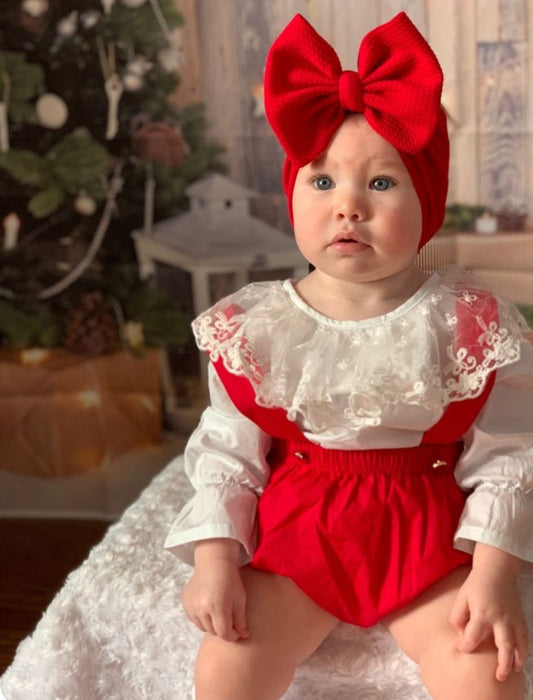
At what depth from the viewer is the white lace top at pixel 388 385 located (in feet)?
2.96

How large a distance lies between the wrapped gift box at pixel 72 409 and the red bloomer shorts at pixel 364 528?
921 mm

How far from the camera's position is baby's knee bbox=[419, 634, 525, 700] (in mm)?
826

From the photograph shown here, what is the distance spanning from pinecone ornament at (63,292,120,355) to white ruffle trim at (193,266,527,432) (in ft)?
2.85

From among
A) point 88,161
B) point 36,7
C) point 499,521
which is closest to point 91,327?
point 88,161

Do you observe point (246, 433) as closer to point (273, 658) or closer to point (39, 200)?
point (273, 658)

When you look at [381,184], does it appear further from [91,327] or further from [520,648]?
[91,327]

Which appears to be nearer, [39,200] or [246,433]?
[246,433]

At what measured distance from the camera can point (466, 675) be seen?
2.73ft

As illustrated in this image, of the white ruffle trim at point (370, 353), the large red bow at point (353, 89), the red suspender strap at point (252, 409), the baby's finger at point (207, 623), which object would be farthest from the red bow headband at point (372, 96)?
the baby's finger at point (207, 623)

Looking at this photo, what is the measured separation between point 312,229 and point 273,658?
1.41 ft

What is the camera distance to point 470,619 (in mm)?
845

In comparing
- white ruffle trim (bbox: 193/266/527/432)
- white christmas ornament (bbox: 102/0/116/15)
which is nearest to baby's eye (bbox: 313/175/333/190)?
white ruffle trim (bbox: 193/266/527/432)

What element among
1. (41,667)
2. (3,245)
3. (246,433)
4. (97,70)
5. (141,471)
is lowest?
(141,471)

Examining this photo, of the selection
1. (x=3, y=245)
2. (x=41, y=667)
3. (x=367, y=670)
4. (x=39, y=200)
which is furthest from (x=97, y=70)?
(x=367, y=670)
